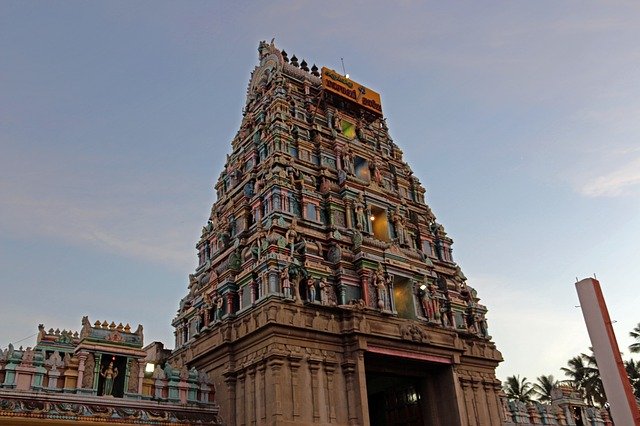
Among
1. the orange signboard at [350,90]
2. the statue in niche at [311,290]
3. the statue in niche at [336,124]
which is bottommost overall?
the statue in niche at [311,290]

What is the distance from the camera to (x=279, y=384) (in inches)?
859

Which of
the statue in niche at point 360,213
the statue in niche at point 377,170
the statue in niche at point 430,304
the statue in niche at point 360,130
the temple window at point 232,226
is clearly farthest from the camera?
the statue in niche at point 360,130

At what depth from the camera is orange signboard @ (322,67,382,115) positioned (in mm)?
35875

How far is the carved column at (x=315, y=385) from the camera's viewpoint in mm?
22328

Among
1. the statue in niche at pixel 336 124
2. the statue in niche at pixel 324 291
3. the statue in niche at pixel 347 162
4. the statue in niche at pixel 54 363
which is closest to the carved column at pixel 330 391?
the statue in niche at pixel 324 291

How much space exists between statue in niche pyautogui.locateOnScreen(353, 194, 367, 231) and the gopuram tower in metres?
0.08

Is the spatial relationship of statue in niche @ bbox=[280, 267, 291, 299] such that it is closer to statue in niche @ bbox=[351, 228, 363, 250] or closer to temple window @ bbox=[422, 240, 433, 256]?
statue in niche @ bbox=[351, 228, 363, 250]

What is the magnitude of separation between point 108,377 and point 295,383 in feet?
24.4

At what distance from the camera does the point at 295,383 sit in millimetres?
22312

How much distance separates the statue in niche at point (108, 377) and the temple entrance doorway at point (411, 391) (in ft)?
35.4

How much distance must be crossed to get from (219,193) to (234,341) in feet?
42.5

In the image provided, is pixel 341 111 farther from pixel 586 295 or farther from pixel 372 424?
pixel 586 295

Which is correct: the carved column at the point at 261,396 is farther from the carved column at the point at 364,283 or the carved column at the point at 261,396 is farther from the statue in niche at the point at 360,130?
the statue in niche at the point at 360,130

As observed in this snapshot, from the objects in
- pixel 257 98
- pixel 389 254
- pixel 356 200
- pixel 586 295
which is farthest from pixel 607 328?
pixel 257 98
